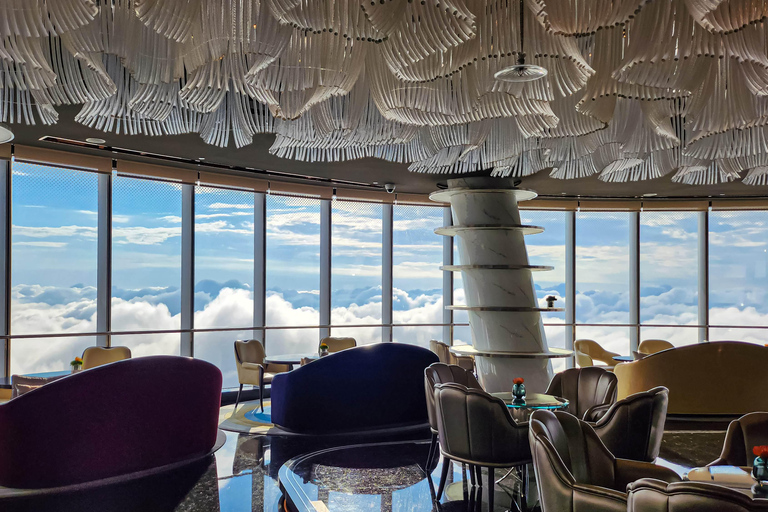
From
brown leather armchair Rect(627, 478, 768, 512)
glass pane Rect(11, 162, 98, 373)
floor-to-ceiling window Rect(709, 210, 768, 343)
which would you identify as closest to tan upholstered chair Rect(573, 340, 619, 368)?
floor-to-ceiling window Rect(709, 210, 768, 343)

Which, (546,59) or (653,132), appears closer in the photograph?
(546,59)

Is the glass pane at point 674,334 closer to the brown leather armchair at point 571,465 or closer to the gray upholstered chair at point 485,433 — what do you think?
the gray upholstered chair at point 485,433

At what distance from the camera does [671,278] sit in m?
12.3

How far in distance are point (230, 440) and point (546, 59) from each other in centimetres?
511

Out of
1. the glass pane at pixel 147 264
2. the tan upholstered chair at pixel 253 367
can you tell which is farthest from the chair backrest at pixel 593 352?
the glass pane at pixel 147 264

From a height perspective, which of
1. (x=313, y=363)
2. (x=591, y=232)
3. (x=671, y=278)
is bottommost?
(x=313, y=363)

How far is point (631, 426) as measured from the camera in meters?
4.18

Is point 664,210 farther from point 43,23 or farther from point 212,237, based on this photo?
point 43,23

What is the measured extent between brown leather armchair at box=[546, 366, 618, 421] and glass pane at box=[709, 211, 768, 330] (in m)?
7.71

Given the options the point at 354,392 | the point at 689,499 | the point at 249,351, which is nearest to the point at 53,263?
the point at 249,351

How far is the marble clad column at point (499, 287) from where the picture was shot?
747 cm

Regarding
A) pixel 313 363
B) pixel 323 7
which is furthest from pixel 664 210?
Result: pixel 323 7

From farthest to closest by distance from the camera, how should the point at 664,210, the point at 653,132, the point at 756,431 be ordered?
the point at 664,210 < the point at 653,132 < the point at 756,431

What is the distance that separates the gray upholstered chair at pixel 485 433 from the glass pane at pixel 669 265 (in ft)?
29.6
